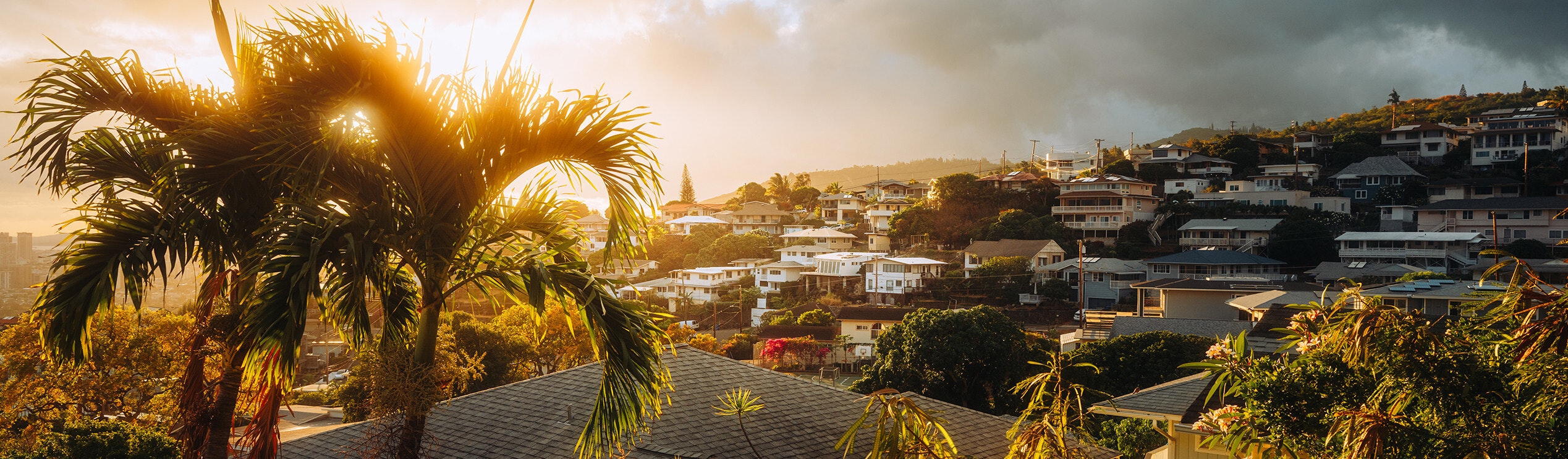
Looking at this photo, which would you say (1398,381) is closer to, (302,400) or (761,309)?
(302,400)

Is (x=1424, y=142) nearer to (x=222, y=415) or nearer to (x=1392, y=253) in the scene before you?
(x=1392, y=253)

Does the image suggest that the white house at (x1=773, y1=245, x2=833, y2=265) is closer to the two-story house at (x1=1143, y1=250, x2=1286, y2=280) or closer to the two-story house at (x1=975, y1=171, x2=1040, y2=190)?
the two-story house at (x1=975, y1=171, x2=1040, y2=190)

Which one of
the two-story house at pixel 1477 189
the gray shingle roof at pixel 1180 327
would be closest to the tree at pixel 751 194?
the two-story house at pixel 1477 189

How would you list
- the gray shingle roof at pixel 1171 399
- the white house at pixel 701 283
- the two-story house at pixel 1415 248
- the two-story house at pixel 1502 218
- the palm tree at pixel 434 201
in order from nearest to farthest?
the palm tree at pixel 434 201 < the gray shingle roof at pixel 1171 399 < the two-story house at pixel 1415 248 < the two-story house at pixel 1502 218 < the white house at pixel 701 283

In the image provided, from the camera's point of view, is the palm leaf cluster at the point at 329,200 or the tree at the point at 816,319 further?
the tree at the point at 816,319

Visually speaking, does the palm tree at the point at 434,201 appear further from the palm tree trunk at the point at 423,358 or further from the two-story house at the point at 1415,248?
the two-story house at the point at 1415,248

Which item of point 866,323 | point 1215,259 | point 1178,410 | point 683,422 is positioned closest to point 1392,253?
point 1215,259

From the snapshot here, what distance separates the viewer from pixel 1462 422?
164 inches

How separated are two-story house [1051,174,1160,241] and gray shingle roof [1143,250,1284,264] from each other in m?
9.35

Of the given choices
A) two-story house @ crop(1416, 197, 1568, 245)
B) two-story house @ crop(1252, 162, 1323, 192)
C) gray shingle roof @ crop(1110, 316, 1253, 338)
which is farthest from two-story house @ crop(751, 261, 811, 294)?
two-story house @ crop(1416, 197, 1568, 245)

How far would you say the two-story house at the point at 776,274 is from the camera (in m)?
54.3

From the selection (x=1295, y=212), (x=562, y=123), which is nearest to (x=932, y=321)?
(x=562, y=123)

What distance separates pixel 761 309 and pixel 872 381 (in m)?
24.7

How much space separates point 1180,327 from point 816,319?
643 inches
